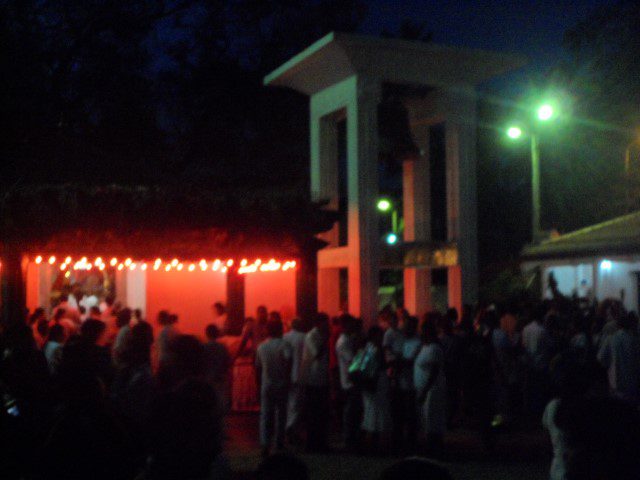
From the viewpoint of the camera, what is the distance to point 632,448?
4.84m

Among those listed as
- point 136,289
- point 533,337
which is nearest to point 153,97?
point 136,289

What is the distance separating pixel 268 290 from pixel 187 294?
5.70 ft

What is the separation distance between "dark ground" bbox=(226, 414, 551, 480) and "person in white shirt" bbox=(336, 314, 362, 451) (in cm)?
28

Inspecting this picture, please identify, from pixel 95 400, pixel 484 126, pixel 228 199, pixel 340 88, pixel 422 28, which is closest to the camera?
pixel 95 400

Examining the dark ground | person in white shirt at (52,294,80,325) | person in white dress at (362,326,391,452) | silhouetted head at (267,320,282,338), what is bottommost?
the dark ground

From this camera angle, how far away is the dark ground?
34.8 feet

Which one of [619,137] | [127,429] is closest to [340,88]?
[127,429]

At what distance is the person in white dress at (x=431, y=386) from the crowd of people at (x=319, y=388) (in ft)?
0.06

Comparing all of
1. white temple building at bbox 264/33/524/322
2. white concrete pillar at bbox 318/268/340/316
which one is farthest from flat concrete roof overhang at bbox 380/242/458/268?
white concrete pillar at bbox 318/268/340/316

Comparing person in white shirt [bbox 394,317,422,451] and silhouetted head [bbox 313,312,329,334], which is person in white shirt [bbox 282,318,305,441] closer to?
silhouetted head [bbox 313,312,329,334]

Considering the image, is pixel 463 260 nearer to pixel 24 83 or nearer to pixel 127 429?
pixel 24 83

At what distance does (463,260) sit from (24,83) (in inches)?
367

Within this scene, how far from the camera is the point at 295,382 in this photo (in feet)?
39.9

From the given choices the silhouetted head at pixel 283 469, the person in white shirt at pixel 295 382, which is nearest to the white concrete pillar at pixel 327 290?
the person in white shirt at pixel 295 382
